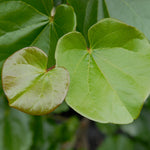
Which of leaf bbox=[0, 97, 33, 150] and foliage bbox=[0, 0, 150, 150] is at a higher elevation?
foliage bbox=[0, 0, 150, 150]

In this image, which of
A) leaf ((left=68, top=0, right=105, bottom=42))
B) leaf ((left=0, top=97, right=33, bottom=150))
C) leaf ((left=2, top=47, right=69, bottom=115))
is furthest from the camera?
leaf ((left=0, top=97, right=33, bottom=150))

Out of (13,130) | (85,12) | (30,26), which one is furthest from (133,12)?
(13,130)

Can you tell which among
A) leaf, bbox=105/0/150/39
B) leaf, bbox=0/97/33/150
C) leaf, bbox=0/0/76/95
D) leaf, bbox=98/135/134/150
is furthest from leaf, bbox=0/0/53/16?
leaf, bbox=98/135/134/150

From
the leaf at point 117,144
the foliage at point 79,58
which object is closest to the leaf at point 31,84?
the foliage at point 79,58

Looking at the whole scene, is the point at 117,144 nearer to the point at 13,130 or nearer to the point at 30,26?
the point at 13,130

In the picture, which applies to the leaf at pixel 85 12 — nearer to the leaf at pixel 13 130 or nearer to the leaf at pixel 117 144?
the leaf at pixel 13 130

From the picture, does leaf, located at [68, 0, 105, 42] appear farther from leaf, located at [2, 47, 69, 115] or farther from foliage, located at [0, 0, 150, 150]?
leaf, located at [2, 47, 69, 115]
